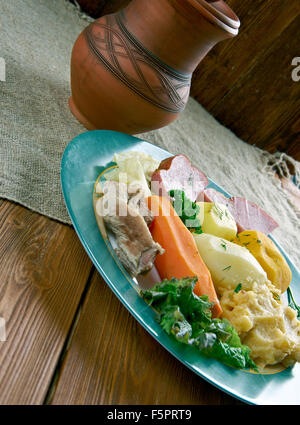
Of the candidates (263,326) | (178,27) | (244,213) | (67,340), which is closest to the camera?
(67,340)

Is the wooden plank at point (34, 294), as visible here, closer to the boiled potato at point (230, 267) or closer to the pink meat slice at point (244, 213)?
the boiled potato at point (230, 267)

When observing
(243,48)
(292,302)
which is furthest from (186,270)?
(243,48)

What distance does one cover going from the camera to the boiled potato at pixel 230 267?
100 centimetres

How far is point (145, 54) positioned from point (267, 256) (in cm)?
76

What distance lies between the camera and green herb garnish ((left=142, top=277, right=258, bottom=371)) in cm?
79

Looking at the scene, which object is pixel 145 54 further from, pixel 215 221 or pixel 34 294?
pixel 34 294

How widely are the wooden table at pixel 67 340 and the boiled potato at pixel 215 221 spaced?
16.3 inches

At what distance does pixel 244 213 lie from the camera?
1.34m

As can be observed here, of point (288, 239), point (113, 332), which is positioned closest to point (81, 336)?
point (113, 332)

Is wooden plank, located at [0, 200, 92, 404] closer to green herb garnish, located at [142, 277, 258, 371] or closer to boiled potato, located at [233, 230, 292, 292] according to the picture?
green herb garnish, located at [142, 277, 258, 371]

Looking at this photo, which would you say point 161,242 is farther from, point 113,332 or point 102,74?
point 102,74

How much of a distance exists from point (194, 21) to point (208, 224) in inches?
24.7

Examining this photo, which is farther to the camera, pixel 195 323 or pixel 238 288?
pixel 238 288

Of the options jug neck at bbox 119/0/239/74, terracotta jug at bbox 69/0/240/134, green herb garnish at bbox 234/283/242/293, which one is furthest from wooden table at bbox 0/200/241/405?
jug neck at bbox 119/0/239/74
